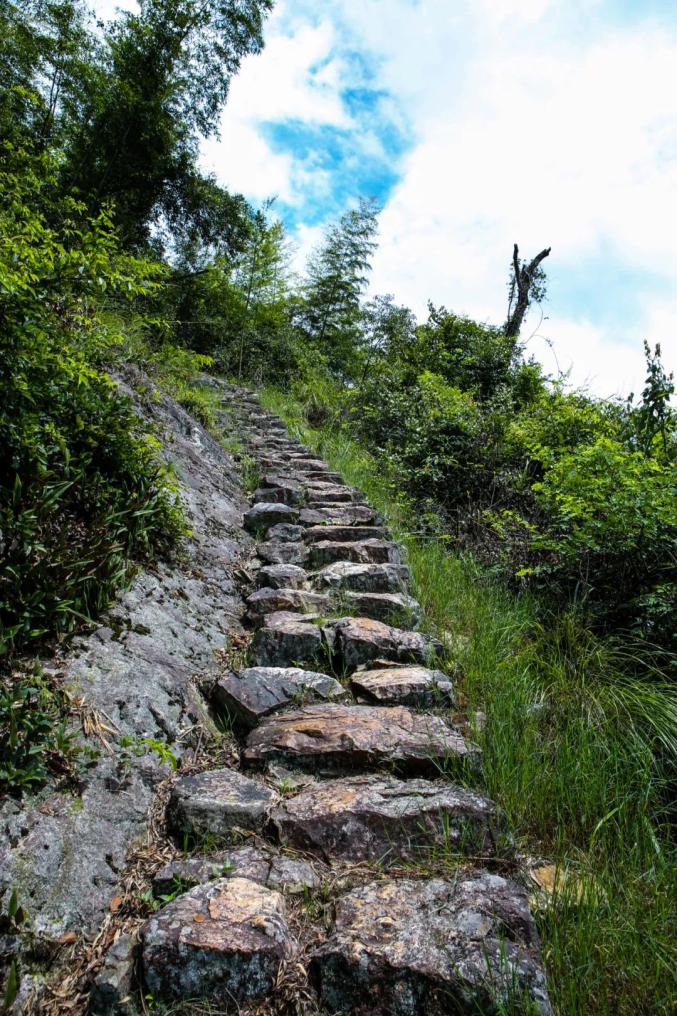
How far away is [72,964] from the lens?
1.24 metres

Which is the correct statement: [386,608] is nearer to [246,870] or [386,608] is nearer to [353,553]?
[353,553]

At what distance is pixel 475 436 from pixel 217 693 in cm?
509

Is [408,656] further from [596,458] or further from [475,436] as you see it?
[475,436]

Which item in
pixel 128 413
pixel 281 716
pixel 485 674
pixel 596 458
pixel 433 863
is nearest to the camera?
pixel 433 863

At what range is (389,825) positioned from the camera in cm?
165

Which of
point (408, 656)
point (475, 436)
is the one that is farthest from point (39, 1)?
point (408, 656)

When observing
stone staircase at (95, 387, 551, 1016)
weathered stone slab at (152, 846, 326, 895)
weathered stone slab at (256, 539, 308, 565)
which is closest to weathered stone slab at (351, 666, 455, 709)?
stone staircase at (95, 387, 551, 1016)

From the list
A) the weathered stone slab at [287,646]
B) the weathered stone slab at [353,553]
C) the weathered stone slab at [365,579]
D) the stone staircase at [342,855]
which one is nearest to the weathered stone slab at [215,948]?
the stone staircase at [342,855]

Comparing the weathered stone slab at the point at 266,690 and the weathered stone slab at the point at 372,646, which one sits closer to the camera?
the weathered stone slab at the point at 266,690

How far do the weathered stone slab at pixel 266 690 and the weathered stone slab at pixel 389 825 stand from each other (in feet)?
1.71

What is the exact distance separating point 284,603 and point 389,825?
1.60 m

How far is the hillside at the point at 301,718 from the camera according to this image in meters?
1.27

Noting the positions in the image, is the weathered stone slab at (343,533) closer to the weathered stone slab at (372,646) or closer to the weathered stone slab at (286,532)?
the weathered stone slab at (286,532)

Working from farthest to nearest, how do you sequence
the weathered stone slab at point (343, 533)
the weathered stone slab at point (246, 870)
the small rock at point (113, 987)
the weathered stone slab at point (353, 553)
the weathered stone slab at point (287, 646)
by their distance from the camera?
the weathered stone slab at point (343, 533)
the weathered stone slab at point (353, 553)
the weathered stone slab at point (287, 646)
the weathered stone slab at point (246, 870)
the small rock at point (113, 987)
